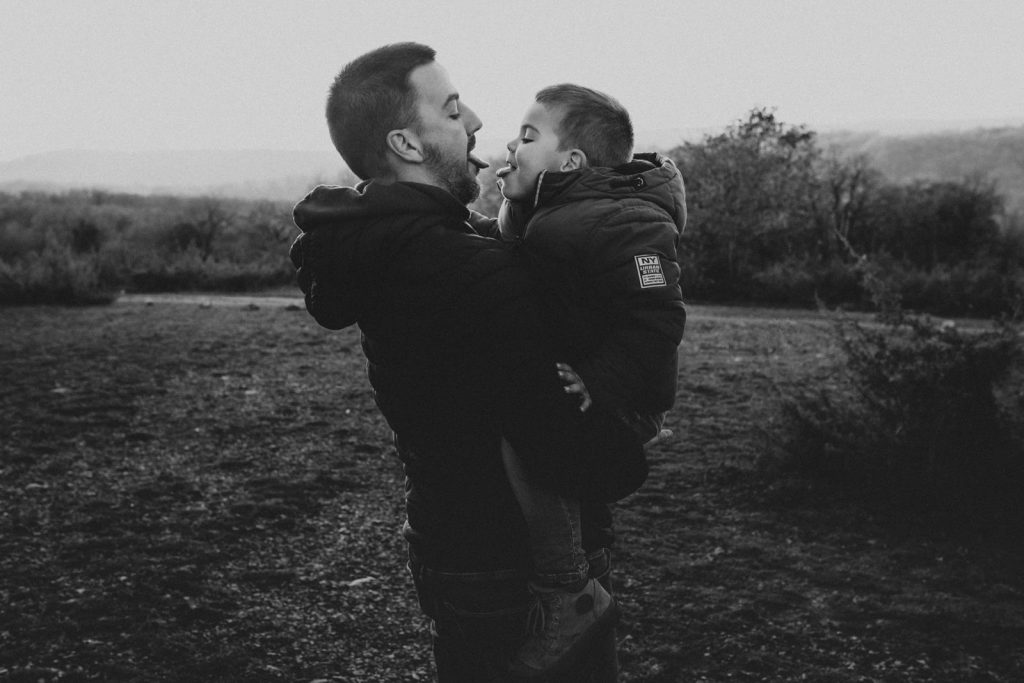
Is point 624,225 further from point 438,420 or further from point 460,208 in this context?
point 438,420

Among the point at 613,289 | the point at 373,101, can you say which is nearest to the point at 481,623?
the point at 613,289

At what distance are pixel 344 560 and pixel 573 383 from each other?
283 cm

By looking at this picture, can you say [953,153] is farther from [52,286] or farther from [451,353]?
[451,353]

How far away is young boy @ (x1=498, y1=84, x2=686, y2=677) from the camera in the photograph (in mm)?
1565

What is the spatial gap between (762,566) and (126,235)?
22.4m

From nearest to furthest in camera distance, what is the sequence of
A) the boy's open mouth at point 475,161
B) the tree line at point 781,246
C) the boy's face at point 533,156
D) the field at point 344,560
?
the boy's open mouth at point 475,161 → the boy's face at point 533,156 → the field at point 344,560 → the tree line at point 781,246

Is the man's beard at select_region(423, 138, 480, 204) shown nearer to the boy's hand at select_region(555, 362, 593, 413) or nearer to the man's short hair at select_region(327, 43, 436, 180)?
the man's short hair at select_region(327, 43, 436, 180)

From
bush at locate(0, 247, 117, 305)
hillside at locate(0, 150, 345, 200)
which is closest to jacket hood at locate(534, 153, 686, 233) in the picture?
bush at locate(0, 247, 117, 305)

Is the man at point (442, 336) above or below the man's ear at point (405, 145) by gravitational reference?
below

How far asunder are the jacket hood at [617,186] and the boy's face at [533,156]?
8 centimetres

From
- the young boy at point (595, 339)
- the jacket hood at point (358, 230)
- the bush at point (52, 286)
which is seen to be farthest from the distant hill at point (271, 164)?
the jacket hood at point (358, 230)

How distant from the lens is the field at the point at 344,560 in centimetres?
314

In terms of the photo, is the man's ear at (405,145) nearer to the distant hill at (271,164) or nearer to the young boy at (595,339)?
the young boy at (595,339)

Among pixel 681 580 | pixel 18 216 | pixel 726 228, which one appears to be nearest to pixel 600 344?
pixel 681 580
